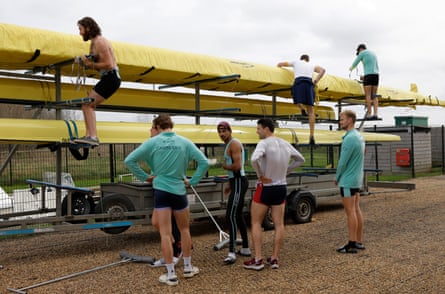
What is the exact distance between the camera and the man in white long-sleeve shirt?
593cm

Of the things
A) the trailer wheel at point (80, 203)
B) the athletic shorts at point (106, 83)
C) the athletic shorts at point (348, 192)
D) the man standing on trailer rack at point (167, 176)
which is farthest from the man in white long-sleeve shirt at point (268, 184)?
the trailer wheel at point (80, 203)

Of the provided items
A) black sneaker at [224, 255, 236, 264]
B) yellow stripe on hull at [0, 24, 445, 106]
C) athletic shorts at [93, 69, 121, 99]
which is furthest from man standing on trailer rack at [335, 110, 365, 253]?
athletic shorts at [93, 69, 121, 99]

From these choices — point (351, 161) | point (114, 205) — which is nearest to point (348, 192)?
point (351, 161)

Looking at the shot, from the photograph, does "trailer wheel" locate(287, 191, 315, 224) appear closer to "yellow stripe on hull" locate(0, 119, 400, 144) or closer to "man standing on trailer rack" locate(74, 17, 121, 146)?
"yellow stripe on hull" locate(0, 119, 400, 144)

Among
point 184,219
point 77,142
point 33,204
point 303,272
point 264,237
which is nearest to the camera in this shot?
point 184,219

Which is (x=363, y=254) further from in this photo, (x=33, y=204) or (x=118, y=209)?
(x=33, y=204)

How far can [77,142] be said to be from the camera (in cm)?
664

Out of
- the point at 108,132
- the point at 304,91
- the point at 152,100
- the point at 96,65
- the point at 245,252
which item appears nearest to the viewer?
the point at 96,65

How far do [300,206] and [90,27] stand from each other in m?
5.22

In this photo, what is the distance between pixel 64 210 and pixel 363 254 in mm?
4450

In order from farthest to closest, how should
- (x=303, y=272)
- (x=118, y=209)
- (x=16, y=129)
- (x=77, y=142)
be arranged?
(x=118, y=209) → (x=77, y=142) → (x=16, y=129) → (x=303, y=272)

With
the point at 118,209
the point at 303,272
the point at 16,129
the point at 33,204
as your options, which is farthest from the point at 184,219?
the point at 33,204

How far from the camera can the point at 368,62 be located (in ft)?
38.1

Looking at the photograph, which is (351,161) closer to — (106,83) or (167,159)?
(167,159)
